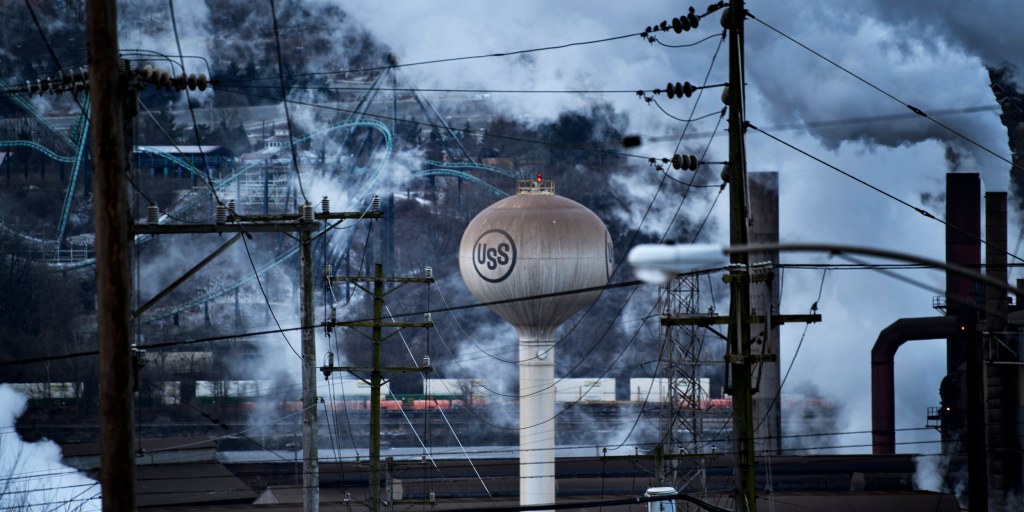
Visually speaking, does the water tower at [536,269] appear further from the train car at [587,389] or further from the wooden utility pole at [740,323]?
the train car at [587,389]

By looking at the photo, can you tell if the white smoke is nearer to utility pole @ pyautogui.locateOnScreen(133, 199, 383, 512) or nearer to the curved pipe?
utility pole @ pyautogui.locateOnScreen(133, 199, 383, 512)

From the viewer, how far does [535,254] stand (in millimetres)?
36969

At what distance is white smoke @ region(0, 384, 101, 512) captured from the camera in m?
40.2

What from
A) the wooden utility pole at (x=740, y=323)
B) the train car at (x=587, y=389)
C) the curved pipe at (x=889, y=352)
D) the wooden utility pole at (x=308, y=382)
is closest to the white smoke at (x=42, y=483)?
the wooden utility pole at (x=308, y=382)

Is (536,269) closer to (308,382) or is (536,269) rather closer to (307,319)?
(307,319)

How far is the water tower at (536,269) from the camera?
1462 inches

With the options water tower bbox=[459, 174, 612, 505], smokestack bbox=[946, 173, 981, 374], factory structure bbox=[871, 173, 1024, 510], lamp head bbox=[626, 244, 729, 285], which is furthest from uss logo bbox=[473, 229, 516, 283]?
lamp head bbox=[626, 244, 729, 285]

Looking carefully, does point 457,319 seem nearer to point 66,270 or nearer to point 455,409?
point 455,409

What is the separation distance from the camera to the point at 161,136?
83438 mm

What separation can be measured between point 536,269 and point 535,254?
43 centimetres

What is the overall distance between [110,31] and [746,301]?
9.90 metres

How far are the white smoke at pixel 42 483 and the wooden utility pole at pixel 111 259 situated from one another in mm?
27566

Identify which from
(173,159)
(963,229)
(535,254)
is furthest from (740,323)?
(173,159)

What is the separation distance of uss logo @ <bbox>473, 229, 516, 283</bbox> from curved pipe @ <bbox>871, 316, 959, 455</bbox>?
24107 mm
